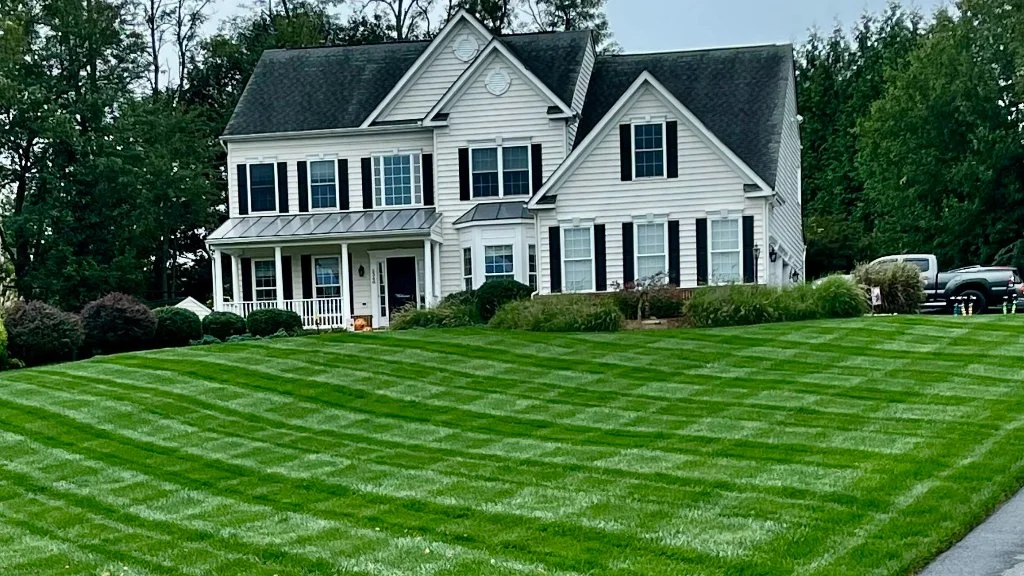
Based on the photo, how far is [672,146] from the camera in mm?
28656

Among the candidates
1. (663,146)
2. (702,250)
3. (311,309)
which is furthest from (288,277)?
(702,250)

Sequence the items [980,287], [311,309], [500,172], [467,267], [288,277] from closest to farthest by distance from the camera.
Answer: [980,287], [467,267], [500,172], [311,309], [288,277]

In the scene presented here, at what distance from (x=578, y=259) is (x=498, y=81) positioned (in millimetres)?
5364

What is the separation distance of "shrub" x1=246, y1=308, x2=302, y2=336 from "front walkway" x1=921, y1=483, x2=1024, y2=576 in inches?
835

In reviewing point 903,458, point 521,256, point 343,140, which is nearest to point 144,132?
point 343,140

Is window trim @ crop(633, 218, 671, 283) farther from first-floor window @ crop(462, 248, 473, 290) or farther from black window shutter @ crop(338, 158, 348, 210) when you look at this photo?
black window shutter @ crop(338, 158, 348, 210)

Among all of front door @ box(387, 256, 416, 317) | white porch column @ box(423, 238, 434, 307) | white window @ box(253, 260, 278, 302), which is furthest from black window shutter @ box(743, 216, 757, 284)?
white window @ box(253, 260, 278, 302)

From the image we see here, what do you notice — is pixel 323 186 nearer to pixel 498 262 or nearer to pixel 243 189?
pixel 243 189

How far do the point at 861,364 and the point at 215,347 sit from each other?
11672mm

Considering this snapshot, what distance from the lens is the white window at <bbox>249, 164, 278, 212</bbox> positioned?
1335 inches

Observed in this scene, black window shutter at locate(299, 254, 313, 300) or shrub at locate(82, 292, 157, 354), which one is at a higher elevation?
black window shutter at locate(299, 254, 313, 300)

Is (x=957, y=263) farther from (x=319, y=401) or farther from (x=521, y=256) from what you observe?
(x=319, y=401)

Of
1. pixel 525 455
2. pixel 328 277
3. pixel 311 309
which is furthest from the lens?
pixel 328 277

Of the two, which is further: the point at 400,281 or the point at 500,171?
the point at 400,281
